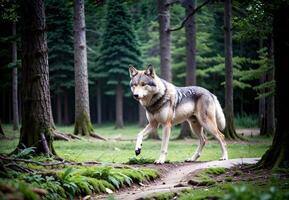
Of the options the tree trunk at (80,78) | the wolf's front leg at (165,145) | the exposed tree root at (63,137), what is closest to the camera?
the wolf's front leg at (165,145)

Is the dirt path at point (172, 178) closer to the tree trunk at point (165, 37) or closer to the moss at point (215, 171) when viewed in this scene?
the moss at point (215, 171)

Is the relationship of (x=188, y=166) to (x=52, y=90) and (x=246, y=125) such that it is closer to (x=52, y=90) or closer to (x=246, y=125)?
(x=246, y=125)

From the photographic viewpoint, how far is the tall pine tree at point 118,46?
1538 inches

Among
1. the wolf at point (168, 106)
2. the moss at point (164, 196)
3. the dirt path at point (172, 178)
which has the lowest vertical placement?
the dirt path at point (172, 178)

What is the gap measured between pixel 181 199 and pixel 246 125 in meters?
30.0

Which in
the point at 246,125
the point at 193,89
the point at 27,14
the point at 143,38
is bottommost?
the point at 246,125

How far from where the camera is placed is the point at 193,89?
40.2ft

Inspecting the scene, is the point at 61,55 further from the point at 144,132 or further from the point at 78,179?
the point at 78,179

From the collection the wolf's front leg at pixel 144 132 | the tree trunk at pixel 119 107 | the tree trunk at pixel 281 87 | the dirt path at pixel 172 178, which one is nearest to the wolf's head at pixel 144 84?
the wolf's front leg at pixel 144 132

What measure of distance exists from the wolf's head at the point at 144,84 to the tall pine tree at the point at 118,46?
28.4 meters

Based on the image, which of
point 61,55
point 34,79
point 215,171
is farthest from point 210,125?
point 61,55

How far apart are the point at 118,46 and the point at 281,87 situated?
31935 mm

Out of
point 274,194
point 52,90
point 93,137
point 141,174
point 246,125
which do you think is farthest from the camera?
point 52,90

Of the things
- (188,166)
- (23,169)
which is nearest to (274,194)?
(23,169)
